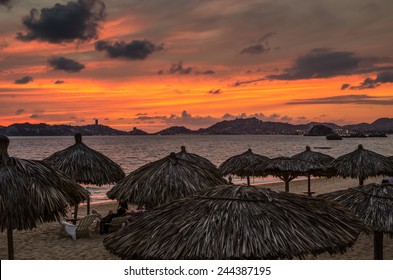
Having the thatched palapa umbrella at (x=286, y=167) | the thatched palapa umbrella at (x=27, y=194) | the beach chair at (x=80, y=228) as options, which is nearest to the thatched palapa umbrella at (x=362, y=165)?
the thatched palapa umbrella at (x=286, y=167)

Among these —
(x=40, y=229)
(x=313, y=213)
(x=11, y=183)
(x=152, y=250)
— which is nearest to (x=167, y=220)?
(x=152, y=250)

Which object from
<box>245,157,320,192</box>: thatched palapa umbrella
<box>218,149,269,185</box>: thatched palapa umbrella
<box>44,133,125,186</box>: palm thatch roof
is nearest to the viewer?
<box>44,133,125,186</box>: palm thatch roof

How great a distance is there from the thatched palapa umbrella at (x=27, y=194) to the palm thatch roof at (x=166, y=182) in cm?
296

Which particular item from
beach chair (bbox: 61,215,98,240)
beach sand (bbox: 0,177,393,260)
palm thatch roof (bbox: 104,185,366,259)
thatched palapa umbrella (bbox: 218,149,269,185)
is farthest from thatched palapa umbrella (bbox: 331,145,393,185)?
palm thatch roof (bbox: 104,185,366,259)

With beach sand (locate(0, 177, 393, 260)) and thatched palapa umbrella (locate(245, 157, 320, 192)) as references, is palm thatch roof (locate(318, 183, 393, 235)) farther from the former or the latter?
thatched palapa umbrella (locate(245, 157, 320, 192))

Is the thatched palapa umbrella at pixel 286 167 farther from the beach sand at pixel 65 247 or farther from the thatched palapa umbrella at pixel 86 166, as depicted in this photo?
the thatched palapa umbrella at pixel 86 166

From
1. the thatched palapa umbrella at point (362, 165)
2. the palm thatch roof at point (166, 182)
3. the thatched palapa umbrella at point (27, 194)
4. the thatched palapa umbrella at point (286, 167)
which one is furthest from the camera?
the thatched palapa umbrella at point (362, 165)

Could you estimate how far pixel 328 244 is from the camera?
17.9 feet

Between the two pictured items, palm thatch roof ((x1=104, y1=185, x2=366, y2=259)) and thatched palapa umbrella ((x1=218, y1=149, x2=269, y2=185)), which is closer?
palm thatch roof ((x1=104, y1=185, x2=366, y2=259))

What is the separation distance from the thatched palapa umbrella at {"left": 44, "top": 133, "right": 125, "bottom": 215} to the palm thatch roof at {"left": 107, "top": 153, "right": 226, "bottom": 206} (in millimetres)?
5096

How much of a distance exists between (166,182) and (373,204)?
202 inches

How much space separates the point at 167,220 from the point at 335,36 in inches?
1184

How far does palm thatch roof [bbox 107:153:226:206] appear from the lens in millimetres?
11055

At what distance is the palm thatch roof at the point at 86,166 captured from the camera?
16422 mm
